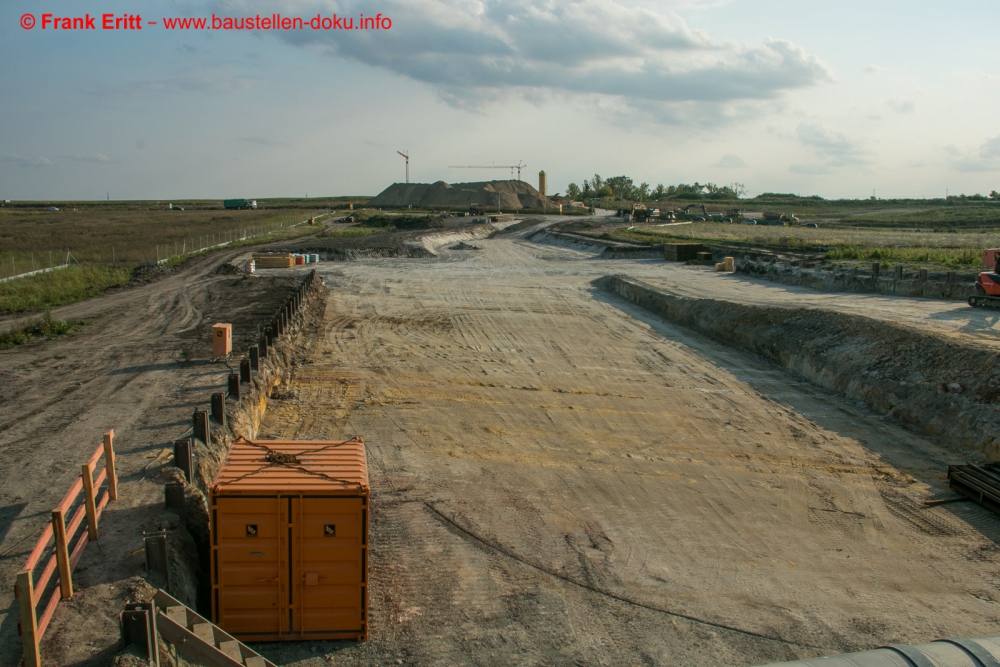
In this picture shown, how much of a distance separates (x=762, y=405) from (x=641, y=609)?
9569 millimetres

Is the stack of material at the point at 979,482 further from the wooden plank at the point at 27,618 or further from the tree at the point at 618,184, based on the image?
the tree at the point at 618,184

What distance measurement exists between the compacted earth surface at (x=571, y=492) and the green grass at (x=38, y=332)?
70 centimetres

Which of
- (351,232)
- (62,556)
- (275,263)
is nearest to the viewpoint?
(62,556)

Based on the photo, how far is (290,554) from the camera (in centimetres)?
700

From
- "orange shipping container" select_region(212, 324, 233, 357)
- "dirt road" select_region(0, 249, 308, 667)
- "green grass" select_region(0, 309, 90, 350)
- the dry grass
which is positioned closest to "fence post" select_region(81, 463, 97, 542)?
"dirt road" select_region(0, 249, 308, 667)

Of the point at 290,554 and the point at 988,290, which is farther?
the point at 988,290

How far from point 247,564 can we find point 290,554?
0.44m

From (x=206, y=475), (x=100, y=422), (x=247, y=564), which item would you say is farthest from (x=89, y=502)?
(x=100, y=422)

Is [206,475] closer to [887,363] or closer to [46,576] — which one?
[46,576]

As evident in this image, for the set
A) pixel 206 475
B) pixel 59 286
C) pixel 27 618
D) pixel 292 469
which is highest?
pixel 59 286

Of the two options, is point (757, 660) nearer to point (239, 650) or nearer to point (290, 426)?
point (239, 650)

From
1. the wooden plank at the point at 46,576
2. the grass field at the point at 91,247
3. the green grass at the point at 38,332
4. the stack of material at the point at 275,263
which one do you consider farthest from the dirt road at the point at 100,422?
the stack of material at the point at 275,263

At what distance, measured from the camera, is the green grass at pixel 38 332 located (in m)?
19.0

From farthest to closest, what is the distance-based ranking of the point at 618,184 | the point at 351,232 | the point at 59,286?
1. the point at 618,184
2. the point at 351,232
3. the point at 59,286
